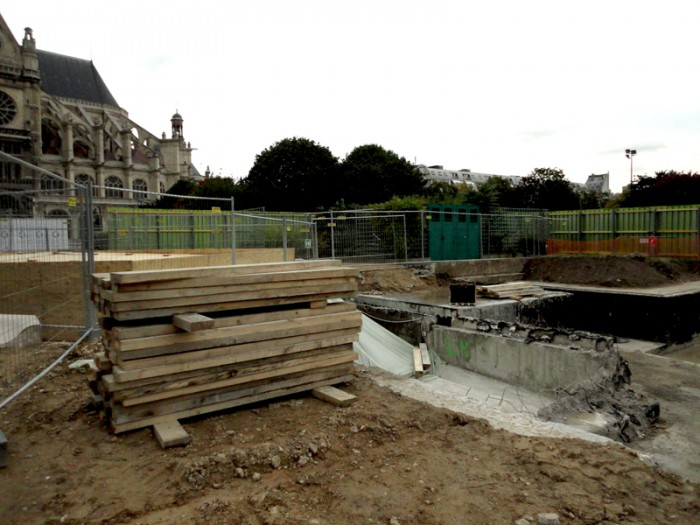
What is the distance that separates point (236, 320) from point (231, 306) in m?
0.13

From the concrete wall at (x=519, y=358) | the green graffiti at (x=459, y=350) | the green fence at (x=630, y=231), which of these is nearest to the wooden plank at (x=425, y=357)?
the green graffiti at (x=459, y=350)

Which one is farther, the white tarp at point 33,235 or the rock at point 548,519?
the white tarp at point 33,235

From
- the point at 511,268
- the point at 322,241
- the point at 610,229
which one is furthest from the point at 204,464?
the point at 610,229

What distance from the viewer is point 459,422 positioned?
4.45m

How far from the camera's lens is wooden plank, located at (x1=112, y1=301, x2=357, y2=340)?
12.6 ft

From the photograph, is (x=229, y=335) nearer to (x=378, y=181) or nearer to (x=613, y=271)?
(x=613, y=271)

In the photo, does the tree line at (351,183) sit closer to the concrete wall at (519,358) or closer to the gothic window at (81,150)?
the concrete wall at (519,358)

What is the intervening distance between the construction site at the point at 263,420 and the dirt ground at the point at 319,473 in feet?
0.05

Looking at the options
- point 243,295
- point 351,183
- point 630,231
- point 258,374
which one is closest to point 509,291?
point 630,231

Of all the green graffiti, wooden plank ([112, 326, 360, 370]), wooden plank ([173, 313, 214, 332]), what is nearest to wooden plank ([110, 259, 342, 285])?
wooden plank ([173, 313, 214, 332])

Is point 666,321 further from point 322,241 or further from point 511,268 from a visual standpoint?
point 322,241

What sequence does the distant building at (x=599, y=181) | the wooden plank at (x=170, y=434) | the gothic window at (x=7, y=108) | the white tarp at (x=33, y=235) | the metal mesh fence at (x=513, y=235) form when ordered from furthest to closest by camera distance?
the distant building at (x=599, y=181), the gothic window at (x=7, y=108), the metal mesh fence at (x=513, y=235), the white tarp at (x=33, y=235), the wooden plank at (x=170, y=434)

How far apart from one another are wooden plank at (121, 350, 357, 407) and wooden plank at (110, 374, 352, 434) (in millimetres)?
149

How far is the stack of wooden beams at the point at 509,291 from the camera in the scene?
14.0 meters
